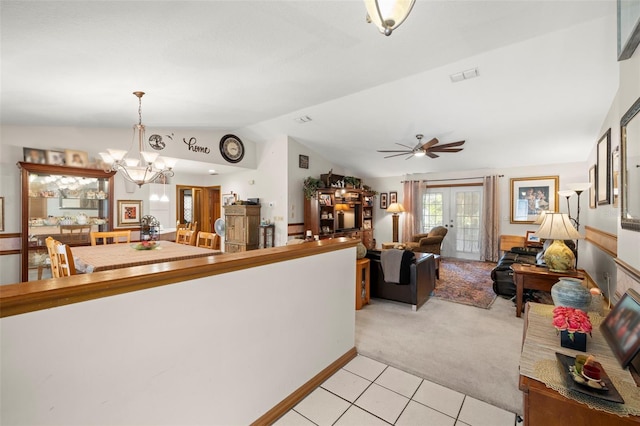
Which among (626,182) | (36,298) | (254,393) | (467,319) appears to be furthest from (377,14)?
(467,319)

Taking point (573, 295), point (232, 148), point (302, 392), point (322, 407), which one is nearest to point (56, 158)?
point (232, 148)

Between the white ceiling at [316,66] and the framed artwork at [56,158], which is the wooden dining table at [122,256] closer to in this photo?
the framed artwork at [56,158]

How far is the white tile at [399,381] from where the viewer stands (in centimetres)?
199

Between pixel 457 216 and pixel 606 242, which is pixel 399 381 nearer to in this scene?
pixel 606 242

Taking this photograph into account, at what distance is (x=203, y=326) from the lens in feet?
4.45

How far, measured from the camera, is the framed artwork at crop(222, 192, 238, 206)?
22.0 ft

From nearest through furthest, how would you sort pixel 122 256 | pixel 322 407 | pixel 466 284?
pixel 322 407 < pixel 122 256 < pixel 466 284

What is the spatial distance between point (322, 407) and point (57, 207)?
4.59 meters

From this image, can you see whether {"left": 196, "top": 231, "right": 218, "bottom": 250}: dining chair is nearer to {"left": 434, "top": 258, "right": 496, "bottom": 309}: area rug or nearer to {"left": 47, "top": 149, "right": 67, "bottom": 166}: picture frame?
{"left": 47, "top": 149, "right": 67, "bottom": 166}: picture frame

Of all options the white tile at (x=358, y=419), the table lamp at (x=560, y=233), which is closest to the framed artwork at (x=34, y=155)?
the white tile at (x=358, y=419)

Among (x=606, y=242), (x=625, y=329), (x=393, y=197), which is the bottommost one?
(x=625, y=329)

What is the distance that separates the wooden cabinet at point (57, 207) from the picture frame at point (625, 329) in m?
5.63

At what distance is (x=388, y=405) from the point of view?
72.2 inches

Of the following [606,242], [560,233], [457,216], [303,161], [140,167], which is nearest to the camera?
[560,233]
